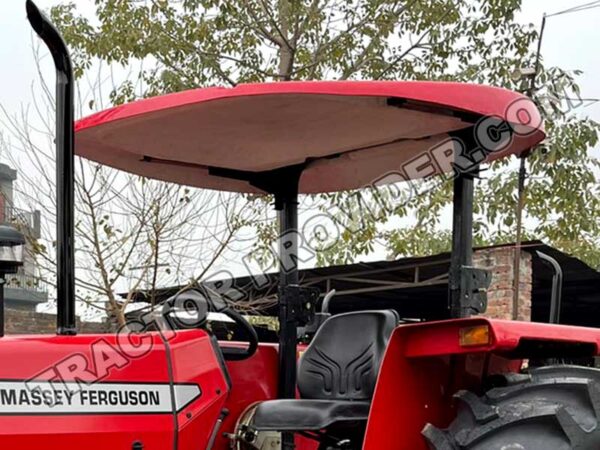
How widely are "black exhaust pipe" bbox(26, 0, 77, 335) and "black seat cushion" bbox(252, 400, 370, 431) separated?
0.92m

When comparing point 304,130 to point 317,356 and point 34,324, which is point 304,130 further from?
point 34,324

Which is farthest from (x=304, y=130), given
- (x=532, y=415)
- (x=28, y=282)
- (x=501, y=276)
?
(x=28, y=282)

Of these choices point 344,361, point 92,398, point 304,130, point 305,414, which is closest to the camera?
point 92,398

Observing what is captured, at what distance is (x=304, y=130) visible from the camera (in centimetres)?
344

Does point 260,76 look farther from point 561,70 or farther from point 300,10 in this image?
point 561,70

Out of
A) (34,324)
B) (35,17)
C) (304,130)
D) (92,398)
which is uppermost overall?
(35,17)

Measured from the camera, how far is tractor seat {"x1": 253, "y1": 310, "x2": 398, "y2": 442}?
11.7 ft

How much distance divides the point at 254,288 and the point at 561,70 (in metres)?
3.74

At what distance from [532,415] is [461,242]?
624mm

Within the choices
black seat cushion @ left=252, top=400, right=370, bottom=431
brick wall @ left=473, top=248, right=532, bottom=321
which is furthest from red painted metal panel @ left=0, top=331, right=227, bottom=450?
brick wall @ left=473, top=248, right=532, bottom=321

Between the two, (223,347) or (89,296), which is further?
(89,296)

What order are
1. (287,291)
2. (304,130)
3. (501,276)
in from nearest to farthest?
(304,130)
(287,291)
(501,276)

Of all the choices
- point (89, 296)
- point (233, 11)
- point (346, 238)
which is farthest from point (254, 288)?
point (233, 11)

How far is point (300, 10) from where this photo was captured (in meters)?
9.05
